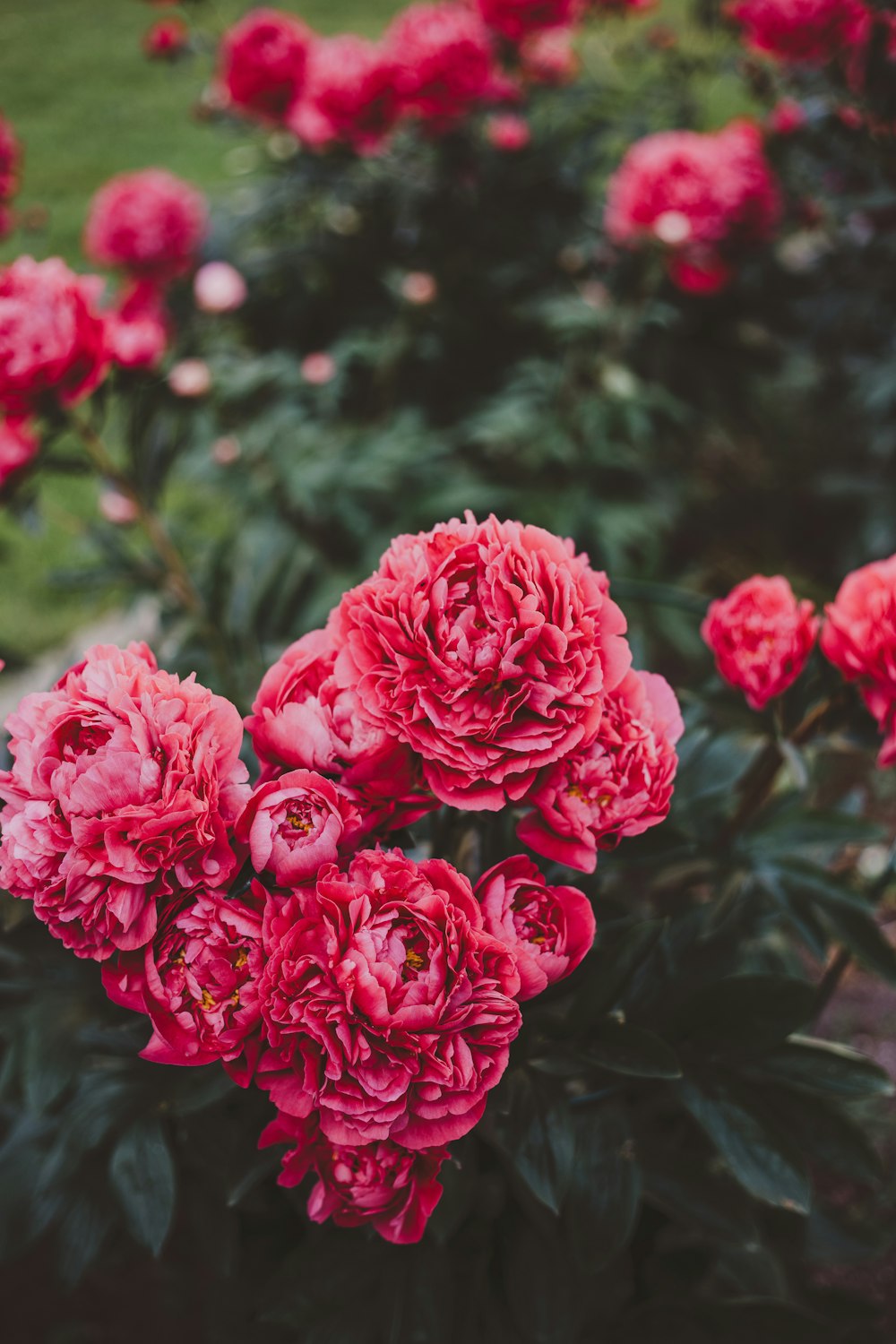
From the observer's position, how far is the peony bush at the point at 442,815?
611 millimetres

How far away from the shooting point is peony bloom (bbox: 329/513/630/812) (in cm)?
62

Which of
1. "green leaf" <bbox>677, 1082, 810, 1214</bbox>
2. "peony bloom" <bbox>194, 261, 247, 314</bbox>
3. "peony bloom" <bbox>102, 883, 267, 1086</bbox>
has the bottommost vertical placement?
"peony bloom" <bbox>194, 261, 247, 314</bbox>

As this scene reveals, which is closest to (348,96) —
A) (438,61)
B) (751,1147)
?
(438,61)

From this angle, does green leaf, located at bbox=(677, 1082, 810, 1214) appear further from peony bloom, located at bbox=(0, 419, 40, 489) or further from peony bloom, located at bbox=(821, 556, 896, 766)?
peony bloom, located at bbox=(0, 419, 40, 489)

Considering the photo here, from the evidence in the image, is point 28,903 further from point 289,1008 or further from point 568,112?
point 568,112

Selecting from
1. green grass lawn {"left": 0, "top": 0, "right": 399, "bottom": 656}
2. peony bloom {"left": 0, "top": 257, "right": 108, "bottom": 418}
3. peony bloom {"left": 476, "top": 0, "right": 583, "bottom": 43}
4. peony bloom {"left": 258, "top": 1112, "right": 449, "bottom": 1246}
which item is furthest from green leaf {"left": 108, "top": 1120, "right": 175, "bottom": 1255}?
peony bloom {"left": 476, "top": 0, "right": 583, "bottom": 43}

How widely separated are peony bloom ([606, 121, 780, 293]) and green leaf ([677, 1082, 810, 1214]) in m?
1.82

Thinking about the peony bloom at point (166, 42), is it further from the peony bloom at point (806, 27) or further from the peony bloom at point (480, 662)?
the peony bloom at point (480, 662)

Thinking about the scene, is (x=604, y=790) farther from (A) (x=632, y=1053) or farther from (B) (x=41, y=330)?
(B) (x=41, y=330)

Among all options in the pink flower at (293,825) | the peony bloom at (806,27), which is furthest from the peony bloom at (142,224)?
the pink flower at (293,825)

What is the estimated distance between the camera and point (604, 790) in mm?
667

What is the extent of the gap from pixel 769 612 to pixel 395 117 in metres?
1.80

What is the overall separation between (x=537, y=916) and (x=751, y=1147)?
0.37m

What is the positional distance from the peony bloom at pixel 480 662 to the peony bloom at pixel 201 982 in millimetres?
153
